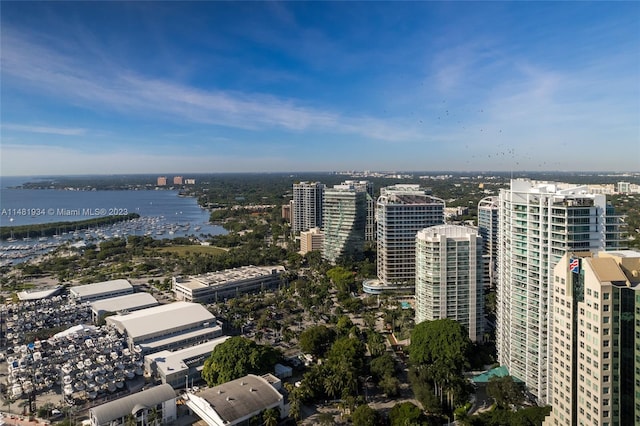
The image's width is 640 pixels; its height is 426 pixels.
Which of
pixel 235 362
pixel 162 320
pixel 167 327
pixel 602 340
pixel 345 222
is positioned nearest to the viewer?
pixel 602 340

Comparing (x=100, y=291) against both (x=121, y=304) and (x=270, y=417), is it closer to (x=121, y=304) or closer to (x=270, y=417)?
(x=121, y=304)

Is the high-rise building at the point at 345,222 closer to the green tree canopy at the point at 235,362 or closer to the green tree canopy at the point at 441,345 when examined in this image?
the green tree canopy at the point at 441,345

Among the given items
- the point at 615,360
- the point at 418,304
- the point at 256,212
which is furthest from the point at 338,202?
the point at 256,212

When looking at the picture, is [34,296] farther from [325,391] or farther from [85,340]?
[325,391]

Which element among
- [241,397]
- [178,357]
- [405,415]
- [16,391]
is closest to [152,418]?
→ [241,397]

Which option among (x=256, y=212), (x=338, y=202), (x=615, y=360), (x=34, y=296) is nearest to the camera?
(x=615, y=360)
